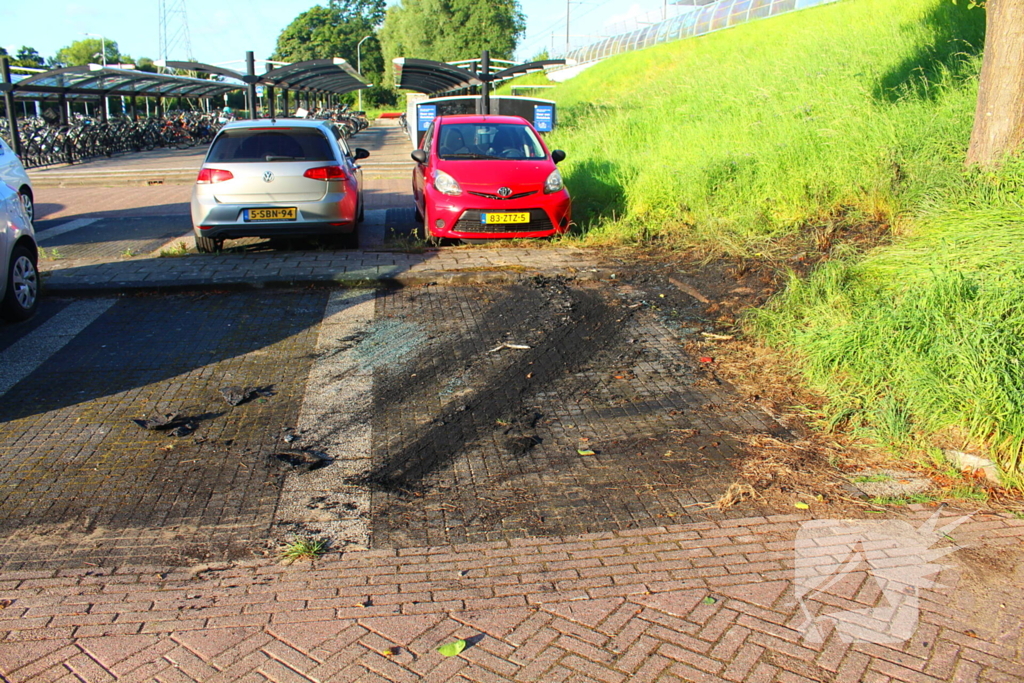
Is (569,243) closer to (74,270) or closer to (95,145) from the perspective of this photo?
(74,270)

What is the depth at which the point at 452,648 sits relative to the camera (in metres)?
3.05

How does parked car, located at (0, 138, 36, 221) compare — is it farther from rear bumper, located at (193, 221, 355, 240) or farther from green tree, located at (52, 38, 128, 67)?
green tree, located at (52, 38, 128, 67)

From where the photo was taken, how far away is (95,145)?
89.4 feet

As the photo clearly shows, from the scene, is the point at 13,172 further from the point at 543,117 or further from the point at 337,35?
the point at 337,35

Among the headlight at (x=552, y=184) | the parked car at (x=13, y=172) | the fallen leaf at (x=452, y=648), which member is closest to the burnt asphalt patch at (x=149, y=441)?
the fallen leaf at (x=452, y=648)

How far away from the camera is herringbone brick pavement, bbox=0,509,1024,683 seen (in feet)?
9.63

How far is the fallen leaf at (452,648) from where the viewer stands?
119 inches

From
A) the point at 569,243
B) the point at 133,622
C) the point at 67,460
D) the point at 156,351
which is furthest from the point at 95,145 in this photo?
the point at 133,622

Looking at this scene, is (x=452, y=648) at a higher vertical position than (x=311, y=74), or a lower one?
lower

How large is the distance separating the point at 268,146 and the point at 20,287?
356 centimetres

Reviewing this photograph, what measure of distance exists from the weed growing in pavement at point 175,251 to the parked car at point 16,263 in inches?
91.2

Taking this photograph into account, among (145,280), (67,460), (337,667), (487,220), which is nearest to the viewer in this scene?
(337,667)

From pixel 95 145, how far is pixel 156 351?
24.1m

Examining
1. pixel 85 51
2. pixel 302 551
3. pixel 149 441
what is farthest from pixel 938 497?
pixel 85 51
